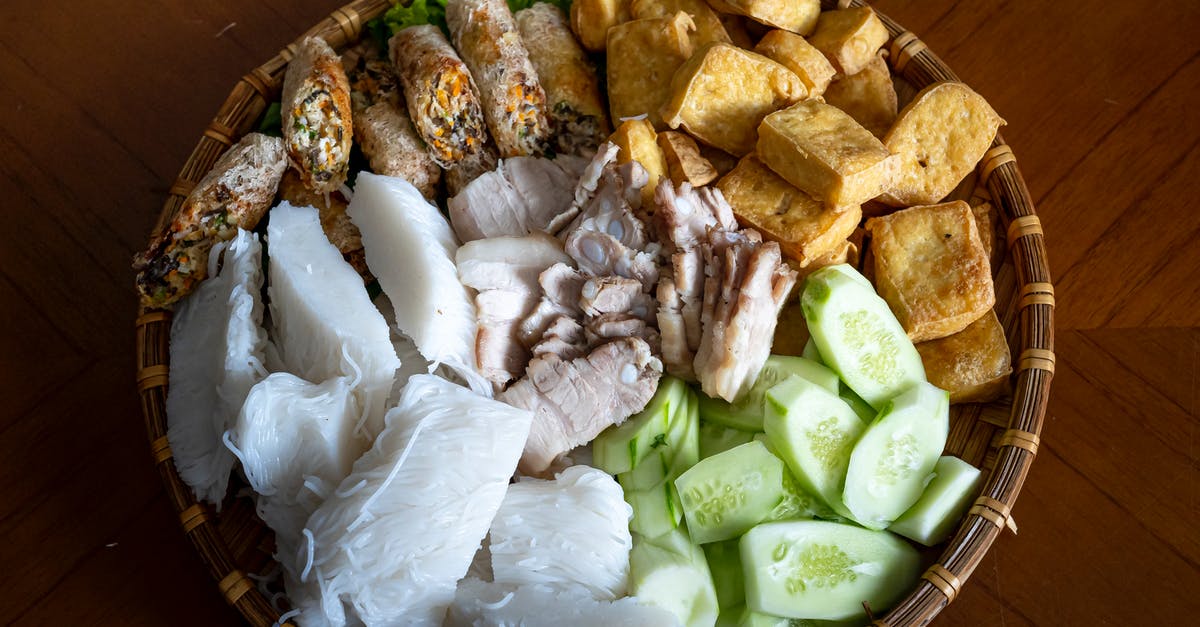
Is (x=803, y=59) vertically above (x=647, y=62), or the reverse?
(x=647, y=62)

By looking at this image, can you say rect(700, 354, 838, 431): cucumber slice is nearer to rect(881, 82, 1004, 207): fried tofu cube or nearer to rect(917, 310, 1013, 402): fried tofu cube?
rect(917, 310, 1013, 402): fried tofu cube

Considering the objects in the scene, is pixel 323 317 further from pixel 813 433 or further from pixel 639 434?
pixel 813 433

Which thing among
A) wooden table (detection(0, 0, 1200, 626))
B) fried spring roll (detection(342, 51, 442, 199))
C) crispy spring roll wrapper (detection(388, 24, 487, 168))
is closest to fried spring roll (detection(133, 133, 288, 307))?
fried spring roll (detection(342, 51, 442, 199))

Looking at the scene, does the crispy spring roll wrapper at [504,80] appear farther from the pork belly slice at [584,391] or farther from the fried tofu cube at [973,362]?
the fried tofu cube at [973,362]

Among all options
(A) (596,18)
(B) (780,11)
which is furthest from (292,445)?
(B) (780,11)

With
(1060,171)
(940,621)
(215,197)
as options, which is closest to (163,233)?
(215,197)

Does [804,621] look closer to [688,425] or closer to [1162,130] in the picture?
[688,425]

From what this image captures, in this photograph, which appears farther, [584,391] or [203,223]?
[203,223]
